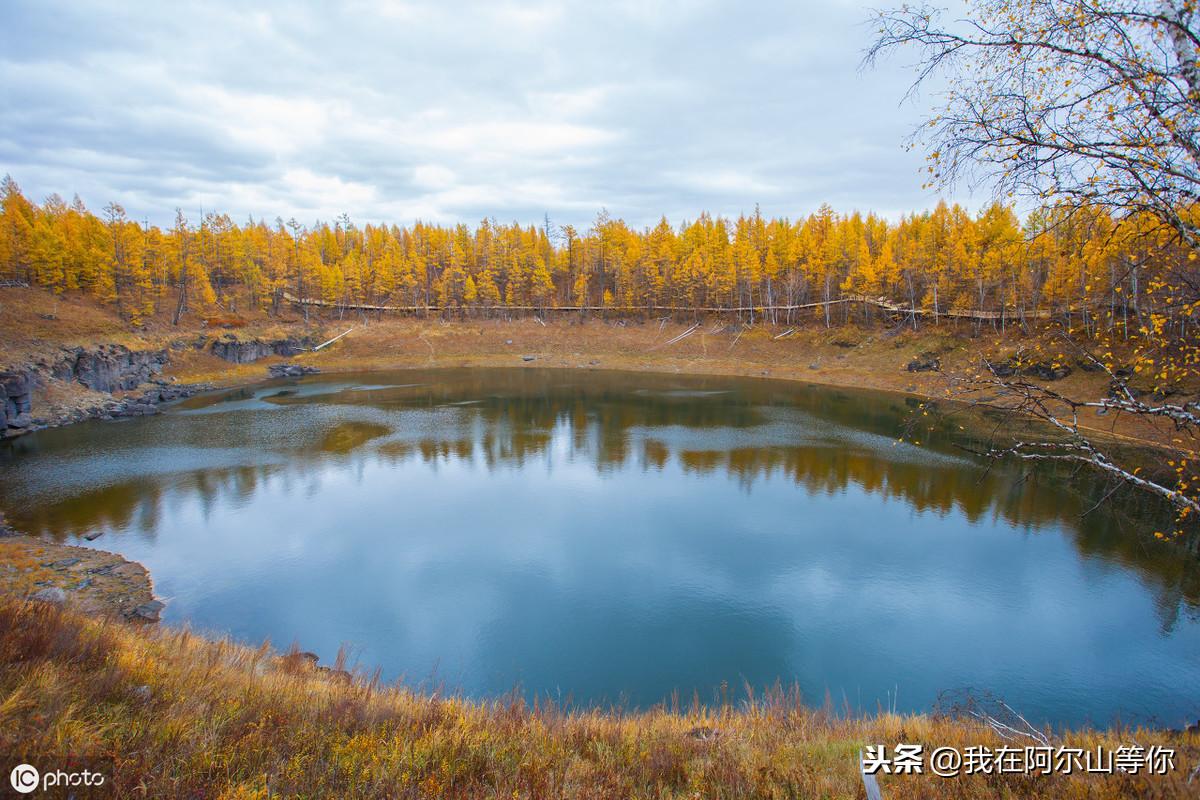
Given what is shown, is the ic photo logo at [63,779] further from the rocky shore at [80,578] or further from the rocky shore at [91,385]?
the rocky shore at [91,385]

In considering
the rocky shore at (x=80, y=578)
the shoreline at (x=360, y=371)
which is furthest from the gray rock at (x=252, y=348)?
the rocky shore at (x=80, y=578)

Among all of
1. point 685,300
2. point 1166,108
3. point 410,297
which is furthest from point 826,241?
point 1166,108

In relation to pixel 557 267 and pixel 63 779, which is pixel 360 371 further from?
pixel 63 779

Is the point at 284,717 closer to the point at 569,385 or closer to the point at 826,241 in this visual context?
the point at 569,385

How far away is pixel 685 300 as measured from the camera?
270ft

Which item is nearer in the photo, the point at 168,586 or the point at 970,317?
the point at 168,586

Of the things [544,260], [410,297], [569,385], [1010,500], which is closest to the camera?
[1010,500]

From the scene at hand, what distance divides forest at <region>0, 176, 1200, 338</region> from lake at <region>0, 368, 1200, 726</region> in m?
31.2

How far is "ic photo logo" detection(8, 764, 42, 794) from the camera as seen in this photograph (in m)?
3.83

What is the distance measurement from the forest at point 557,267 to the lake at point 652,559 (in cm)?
3117

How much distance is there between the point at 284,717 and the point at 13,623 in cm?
335

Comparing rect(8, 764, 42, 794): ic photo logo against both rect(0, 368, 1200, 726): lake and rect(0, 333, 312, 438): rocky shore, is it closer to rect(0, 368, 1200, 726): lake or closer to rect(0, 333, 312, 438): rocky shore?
rect(0, 368, 1200, 726): lake

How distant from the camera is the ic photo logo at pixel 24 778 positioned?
12.6ft

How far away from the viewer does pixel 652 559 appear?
18141 mm
